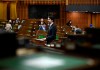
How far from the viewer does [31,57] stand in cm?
107

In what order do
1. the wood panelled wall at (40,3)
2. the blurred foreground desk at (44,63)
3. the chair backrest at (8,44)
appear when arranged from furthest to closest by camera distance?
the wood panelled wall at (40,3), the chair backrest at (8,44), the blurred foreground desk at (44,63)

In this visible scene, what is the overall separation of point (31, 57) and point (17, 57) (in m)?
0.05

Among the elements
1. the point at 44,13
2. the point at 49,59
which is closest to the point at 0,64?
the point at 49,59

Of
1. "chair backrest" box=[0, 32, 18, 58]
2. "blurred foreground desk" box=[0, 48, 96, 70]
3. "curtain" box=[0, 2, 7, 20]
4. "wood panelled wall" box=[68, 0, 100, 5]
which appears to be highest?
"wood panelled wall" box=[68, 0, 100, 5]

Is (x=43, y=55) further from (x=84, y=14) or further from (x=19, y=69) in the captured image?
(x=84, y=14)

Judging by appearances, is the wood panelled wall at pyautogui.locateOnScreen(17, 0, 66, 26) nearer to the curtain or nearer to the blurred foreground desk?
the curtain

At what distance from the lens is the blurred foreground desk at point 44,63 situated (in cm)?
100

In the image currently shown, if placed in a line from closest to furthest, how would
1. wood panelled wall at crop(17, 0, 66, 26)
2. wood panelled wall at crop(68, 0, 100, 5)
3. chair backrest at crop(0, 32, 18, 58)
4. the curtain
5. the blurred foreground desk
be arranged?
the blurred foreground desk, chair backrest at crop(0, 32, 18, 58), wood panelled wall at crop(17, 0, 66, 26), wood panelled wall at crop(68, 0, 100, 5), the curtain

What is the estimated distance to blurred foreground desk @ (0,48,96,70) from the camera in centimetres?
100

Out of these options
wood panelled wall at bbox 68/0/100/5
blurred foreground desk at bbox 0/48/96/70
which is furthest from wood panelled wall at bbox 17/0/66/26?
blurred foreground desk at bbox 0/48/96/70

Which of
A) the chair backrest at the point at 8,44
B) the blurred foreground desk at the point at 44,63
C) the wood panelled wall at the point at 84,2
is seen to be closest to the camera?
the blurred foreground desk at the point at 44,63

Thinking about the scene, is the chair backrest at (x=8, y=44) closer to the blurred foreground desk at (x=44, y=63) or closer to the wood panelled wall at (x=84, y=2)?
the blurred foreground desk at (x=44, y=63)

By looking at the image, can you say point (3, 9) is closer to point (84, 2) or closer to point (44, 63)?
point (84, 2)

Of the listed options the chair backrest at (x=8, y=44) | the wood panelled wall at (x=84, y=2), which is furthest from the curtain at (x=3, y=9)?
the chair backrest at (x=8, y=44)
